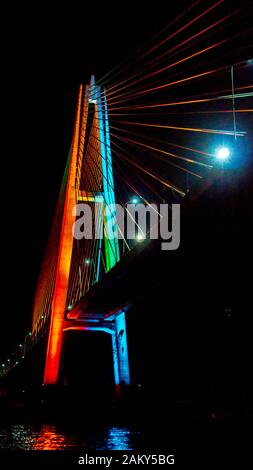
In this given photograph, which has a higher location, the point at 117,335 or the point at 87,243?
the point at 87,243

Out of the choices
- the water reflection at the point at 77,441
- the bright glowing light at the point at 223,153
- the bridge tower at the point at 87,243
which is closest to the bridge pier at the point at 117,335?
the bridge tower at the point at 87,243

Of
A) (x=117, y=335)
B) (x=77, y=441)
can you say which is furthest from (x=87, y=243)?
(x=77, y=441)

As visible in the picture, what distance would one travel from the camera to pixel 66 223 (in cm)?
1559

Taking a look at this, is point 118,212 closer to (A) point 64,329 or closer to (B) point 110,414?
(A) point 64,329

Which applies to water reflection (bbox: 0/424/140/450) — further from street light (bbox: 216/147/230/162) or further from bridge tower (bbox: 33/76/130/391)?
bridge tower (bbox: 33/76/130/391)

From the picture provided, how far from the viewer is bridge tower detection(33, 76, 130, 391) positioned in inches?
574

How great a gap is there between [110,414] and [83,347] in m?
20.5

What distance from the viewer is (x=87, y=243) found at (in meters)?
16.3

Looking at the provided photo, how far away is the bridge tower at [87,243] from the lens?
14586mm

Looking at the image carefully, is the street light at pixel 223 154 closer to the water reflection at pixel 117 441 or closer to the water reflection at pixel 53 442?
the water reflection at pixel 117 441

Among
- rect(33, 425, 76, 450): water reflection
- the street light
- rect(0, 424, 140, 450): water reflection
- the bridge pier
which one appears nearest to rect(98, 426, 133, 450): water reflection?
rect(0, 424, 140, 450): water reflection

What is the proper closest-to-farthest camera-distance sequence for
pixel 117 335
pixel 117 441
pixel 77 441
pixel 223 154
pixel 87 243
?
pixel 223 154
pixel 117 441
pixel 77 441
pixel 117 335
pixel 87 243

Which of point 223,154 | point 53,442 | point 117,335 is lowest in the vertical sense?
point 53,442

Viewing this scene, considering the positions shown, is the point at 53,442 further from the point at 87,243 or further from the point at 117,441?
the point at 87,243
